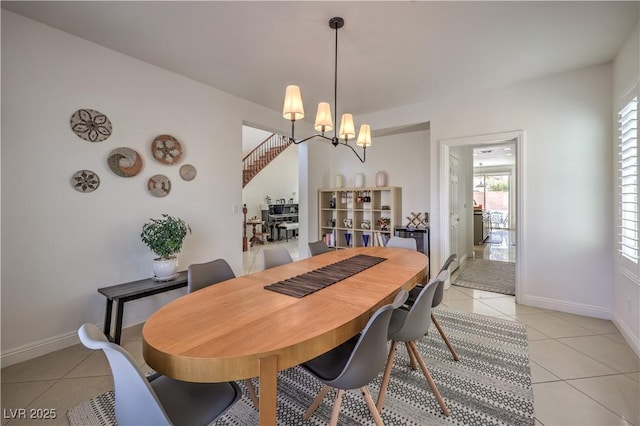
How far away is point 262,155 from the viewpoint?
375 inches

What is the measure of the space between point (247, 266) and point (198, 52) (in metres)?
3.81

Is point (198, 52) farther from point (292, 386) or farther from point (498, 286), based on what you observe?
point (498, 286)

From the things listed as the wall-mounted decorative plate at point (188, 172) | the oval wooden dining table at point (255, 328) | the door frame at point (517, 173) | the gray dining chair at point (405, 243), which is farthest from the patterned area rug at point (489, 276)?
the wall-mounted decorative plate at point (188, 172)

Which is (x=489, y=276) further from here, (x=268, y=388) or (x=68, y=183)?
(x=68, y=183)

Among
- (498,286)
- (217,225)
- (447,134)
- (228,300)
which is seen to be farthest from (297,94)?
(498,286)

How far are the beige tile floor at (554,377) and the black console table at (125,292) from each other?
24 cm

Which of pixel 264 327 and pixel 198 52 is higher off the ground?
pixel 198 52

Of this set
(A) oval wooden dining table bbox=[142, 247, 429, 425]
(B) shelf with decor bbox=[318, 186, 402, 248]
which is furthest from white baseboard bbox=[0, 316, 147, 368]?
(B) shelf with decor bbox=[318, 186, 402, 248]

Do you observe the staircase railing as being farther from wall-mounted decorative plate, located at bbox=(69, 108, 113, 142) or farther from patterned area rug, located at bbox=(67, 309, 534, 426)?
patterned area rug, located at bbox=(67, 309, 534, 426)

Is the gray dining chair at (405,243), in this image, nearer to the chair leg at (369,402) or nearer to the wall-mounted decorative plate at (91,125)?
the chair leg at (369,402)

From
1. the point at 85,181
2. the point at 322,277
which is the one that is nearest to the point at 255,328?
the point at 322,277

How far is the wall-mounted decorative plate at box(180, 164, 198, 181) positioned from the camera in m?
3.18

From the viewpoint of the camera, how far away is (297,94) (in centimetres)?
201

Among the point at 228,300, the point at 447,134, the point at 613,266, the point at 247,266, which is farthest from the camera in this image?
the point at 247,266
